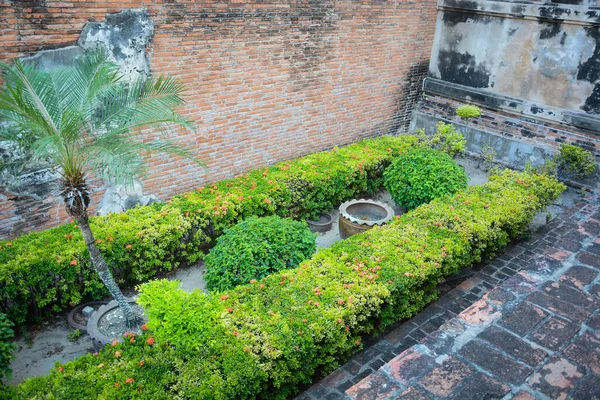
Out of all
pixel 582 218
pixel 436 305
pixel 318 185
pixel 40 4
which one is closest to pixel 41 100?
pixel 40 4

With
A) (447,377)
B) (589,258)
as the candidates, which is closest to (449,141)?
(589,258)

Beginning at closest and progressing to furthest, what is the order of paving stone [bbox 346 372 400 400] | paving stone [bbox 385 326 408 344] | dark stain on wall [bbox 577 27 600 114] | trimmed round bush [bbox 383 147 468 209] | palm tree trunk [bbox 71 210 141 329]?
1. paving stone [bbox 346 372 400 400]
2. palm tree trunk [bbox 71 210 141 329]
3. paving stone [bbox 385 326 408 344]
4. trimmed round bush [bbox 383 147 468 209]
5. dark stain on wall [bbox 577 27 600 114]

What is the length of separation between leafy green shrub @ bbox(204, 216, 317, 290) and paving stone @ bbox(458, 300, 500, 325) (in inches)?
86.3

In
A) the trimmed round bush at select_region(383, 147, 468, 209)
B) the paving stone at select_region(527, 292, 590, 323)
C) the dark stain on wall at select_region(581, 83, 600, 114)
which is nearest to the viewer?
the paving stone at select_region(527, 292, 590, 323)

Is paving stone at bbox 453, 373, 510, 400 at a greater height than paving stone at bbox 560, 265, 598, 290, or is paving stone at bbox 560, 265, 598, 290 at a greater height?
paving stone at bbox 453, 373, 510, 400

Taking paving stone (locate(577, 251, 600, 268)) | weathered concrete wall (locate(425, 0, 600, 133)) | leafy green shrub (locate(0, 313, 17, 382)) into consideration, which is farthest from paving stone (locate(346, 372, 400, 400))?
weathered concrete wall (locate(425, 0, 600, 133))

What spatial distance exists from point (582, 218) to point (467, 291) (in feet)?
8.07

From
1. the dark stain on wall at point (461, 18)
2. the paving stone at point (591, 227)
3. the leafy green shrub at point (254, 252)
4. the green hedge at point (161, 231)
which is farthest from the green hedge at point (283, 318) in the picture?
the dark stain on wall at point (461, 18)

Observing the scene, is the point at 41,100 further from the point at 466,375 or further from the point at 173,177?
the point at 466,375

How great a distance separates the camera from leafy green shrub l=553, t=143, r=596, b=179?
8.09 metres

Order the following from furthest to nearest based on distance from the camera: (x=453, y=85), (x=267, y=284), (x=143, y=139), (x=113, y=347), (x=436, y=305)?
(x=453, y=85) → (x=143, y=139) → (x=436, y=305) → (x=267, y=284) → (x=113, y=347)

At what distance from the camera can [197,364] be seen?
12.2 ft

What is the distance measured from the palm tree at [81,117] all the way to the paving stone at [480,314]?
345 cm

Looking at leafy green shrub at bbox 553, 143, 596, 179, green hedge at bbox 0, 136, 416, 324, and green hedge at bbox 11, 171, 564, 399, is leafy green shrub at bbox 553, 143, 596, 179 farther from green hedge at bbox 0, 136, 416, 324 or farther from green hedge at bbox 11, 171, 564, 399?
green hedge at bbox 0, 136, 416, 324
